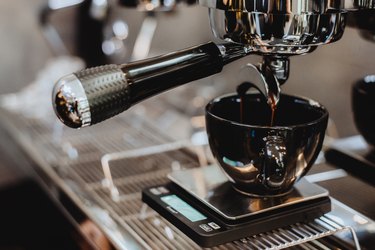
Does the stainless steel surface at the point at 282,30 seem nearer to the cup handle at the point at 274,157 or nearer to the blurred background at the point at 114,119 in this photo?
the cup handle at the point at 274,157

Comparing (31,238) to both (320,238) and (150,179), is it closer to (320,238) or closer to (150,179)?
(150,179)

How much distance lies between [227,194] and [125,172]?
24cm

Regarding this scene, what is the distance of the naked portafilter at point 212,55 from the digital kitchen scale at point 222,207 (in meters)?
0.16

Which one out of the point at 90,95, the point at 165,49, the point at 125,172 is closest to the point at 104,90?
the point at 90,95

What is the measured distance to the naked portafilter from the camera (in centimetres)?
59

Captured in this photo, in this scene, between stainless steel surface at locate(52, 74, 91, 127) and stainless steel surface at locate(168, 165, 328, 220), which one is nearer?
stainless steel surface at locate(52, 74, 91, 127)

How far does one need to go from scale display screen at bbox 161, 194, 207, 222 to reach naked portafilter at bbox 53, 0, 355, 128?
0.16 m

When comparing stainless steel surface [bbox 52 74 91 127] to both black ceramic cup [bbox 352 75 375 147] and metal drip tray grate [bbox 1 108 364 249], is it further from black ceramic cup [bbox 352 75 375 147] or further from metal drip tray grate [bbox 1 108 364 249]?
black ceramic cup [bbox 352 75 375 147]

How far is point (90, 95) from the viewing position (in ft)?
1.92

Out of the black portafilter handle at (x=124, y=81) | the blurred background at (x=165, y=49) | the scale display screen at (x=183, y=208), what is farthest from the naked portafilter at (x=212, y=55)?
the blurred background at (x=165, y=49)

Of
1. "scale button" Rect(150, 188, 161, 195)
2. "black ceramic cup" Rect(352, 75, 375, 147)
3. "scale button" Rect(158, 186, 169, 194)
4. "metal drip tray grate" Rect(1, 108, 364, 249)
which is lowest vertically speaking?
"metal drip tray grate" Rect(1, 108, 364, 249)

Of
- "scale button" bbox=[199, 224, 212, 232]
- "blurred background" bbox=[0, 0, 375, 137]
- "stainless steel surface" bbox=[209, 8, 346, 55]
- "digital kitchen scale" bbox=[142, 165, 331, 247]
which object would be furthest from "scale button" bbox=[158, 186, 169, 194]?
"blurred background" bbox=[0, 0, 375, 137]

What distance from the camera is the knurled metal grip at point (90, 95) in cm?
58

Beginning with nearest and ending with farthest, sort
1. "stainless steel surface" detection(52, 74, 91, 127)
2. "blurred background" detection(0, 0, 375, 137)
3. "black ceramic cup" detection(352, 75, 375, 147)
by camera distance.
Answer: "stainless steel surface" detection(52, 74, 91, 127) → "black ceramic cup" detection(352, 75, 375, 147) → "blurred background" detection(0, 0, 375, 137)
